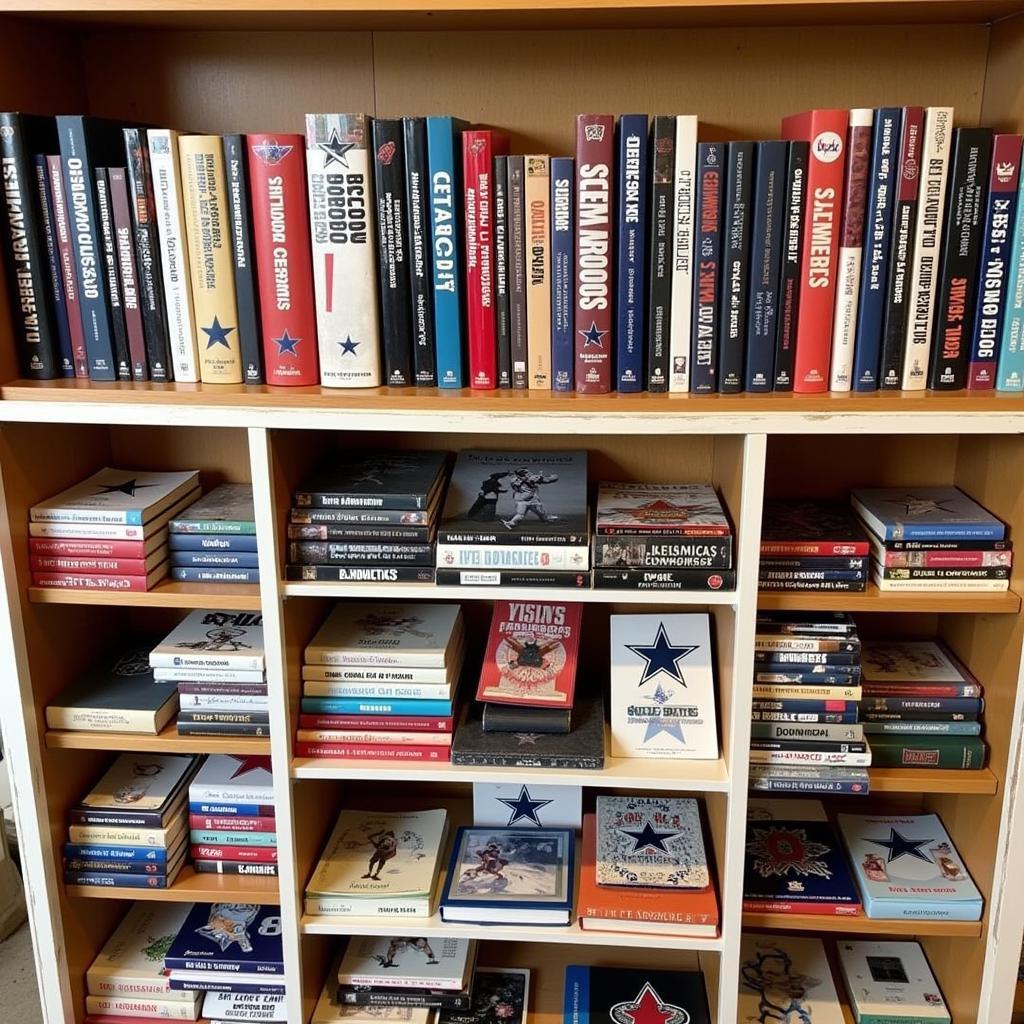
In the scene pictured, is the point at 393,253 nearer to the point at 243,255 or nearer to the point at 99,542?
the point at 243,255

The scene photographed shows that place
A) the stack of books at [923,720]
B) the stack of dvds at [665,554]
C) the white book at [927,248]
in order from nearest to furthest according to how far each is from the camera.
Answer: the white book at [927,248]
the stack of dvds at [665,554]
the stack of books at [923,720]

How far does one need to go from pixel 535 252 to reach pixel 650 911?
35.8 inches

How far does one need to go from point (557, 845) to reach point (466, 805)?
23 centimetres

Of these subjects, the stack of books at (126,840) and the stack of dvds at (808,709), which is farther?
the stack of books at (126,840)

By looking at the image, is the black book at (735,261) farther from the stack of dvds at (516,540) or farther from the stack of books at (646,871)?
the stack of books at (646,871)

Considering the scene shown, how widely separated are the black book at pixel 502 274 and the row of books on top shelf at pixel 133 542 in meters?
0.42

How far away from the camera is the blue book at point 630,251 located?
119 centimetres

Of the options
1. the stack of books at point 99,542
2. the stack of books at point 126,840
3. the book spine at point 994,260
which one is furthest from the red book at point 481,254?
the stack of books at point 126,840

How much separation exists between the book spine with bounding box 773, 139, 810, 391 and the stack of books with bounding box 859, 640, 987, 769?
48cm

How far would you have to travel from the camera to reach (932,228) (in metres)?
1.21

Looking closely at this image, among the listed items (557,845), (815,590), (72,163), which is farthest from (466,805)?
(72,163)

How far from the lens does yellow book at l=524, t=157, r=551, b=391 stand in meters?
1.22

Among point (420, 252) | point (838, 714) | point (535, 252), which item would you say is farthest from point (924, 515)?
point (420, 252)

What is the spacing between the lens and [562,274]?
125cm
